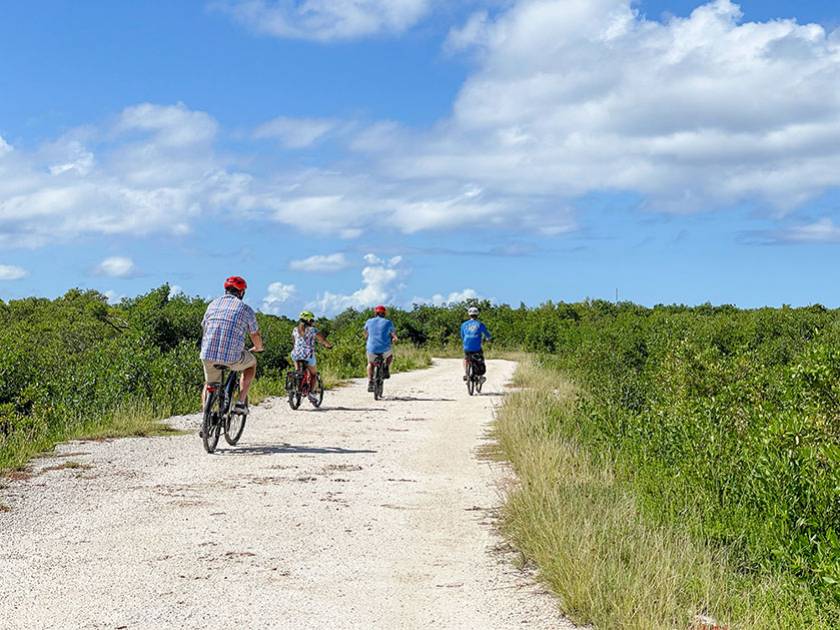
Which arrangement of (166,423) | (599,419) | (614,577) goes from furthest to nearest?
(166,423)
(599,419)
(614,577)

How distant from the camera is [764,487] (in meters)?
7.92

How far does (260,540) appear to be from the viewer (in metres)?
7.19

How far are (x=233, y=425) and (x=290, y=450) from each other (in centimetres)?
91

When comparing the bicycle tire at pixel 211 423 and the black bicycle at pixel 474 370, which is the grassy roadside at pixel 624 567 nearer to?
the bicycle tire at pixel 211 423

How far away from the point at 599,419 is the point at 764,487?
196 inches

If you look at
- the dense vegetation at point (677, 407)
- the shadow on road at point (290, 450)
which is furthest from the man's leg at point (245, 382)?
the dense vegetation at point (677, 407)

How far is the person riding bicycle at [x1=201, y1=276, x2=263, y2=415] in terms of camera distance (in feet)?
37.5

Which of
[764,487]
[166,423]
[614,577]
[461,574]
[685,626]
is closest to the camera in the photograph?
[685,626]

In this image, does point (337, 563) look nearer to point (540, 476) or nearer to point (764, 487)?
point (540, 476)

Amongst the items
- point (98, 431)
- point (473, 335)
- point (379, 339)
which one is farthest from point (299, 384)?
point (473, 335)

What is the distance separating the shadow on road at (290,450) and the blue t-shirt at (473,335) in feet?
31.4

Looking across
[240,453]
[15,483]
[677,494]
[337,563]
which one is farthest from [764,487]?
[15,483]

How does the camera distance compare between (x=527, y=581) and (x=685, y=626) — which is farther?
(x=527, y=581)

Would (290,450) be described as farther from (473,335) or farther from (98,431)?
(473,335)
